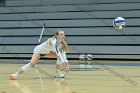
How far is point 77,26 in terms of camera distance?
14.9 metres

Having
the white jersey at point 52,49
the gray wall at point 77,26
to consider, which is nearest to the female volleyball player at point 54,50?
the white jersey at point 52,49

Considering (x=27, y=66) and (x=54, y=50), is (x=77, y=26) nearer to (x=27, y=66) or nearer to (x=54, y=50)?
(x=54, y=50)

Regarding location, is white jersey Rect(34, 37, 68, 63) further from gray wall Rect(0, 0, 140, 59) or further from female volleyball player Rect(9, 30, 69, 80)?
gray wall Rect(0, 0, 140, 59)

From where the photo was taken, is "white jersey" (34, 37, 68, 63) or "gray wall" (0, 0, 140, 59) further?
"gray wall" (0, 0, 140, 59)

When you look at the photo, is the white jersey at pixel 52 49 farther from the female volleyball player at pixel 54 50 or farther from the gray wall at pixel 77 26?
the gray wall at pixel 77 26

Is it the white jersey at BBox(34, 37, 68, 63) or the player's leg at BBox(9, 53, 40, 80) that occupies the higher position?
the white jersey at BBox(34, 37, 68, 63)

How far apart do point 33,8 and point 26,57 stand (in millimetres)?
2596

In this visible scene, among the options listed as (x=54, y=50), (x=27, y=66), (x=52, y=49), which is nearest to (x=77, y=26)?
(x=52, y=49)

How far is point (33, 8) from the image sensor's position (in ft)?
53.0

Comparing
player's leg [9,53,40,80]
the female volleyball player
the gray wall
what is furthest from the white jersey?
the gray wall

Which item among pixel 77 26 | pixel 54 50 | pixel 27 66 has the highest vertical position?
pixel 77 26

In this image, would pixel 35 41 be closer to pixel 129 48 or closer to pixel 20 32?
pixel 20 32

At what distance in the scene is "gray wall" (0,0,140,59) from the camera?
14.1m

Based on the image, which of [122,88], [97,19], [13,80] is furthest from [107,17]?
[122,88]
